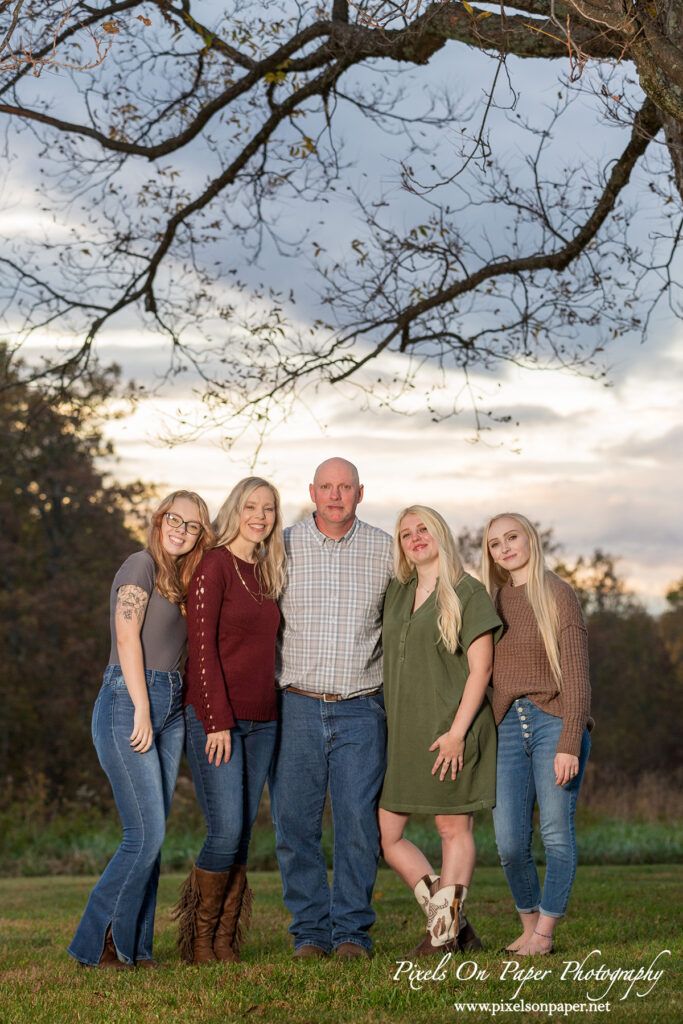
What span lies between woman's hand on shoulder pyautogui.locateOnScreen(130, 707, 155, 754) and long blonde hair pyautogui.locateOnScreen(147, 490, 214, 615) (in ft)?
1.88

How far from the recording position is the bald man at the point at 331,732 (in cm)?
558

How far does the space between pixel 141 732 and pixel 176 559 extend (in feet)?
2.92

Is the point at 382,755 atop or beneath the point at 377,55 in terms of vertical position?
beneath

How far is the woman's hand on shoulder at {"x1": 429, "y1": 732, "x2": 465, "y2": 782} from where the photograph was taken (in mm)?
5387

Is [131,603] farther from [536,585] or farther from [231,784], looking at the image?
[536,585]

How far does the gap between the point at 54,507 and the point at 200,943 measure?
872 inches

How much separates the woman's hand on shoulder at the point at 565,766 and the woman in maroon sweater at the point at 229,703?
4.60ft

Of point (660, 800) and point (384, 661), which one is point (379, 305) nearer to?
point (384, 661)

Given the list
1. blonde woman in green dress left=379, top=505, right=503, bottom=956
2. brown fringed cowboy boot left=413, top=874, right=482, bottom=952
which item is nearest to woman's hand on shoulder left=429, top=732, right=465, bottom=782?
blonde woman in green dress left=379, top=505, right=503, bottom=956

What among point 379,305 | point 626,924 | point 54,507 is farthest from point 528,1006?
point 54,507

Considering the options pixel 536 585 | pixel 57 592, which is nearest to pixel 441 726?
pixel 536 585

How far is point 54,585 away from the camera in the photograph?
972 inches

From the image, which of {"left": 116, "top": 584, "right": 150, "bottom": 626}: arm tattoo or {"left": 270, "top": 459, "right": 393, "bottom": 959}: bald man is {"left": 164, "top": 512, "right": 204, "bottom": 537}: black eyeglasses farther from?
{"left": 270, "top": 459, "right": 393, "bottom": 959}: bald man

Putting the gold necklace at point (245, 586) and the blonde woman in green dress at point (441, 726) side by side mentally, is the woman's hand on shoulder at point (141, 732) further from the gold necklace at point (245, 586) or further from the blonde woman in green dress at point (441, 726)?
Result: the blonde woman in green dress at point (441, 726)
